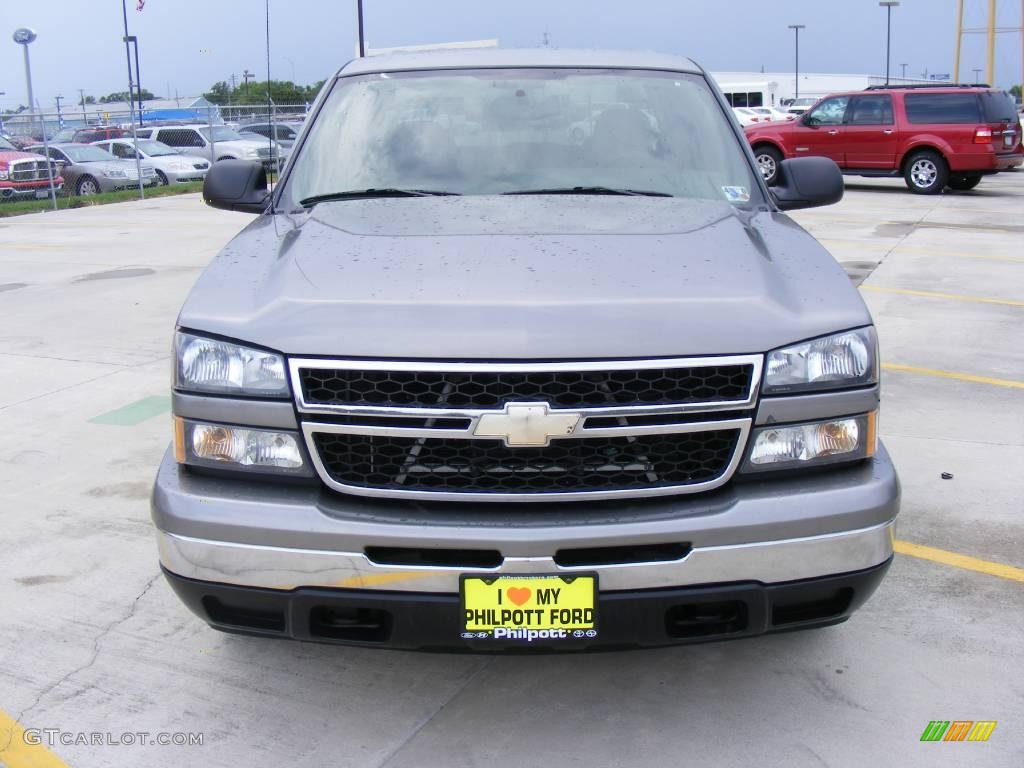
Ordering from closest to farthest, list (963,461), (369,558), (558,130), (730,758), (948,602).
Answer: (369,558) → (730,758) → (948,602) → (558,130) → (963,461)

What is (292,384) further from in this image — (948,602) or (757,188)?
(948,602)

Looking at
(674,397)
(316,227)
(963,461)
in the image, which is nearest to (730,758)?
(674,397)

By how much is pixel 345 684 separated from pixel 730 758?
1167 mm

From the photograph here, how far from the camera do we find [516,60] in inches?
177

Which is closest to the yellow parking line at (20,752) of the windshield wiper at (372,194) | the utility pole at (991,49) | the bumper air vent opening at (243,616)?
the bumper air vent opening at (243,616)

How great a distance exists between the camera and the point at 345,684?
11.0 ft

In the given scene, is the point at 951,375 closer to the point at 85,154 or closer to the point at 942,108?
the point at 942,108

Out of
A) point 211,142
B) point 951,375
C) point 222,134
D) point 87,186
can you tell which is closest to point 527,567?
point 951,375

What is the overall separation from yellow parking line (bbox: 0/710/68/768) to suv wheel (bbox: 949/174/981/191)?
19611 mm

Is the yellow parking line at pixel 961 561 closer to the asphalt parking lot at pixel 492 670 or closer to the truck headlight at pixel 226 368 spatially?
the asphalt parking lot at pixel 492 670

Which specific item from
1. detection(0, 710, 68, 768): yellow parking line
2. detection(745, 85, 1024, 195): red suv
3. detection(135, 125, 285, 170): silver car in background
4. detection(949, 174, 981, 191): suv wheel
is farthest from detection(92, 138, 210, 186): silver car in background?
detection(0, 710, 68, 768): yellow parking line

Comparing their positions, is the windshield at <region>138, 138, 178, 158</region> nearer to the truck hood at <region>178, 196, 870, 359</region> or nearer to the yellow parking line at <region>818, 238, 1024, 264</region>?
the yellow parking line at <region>818, 238, 1024, 264</region>

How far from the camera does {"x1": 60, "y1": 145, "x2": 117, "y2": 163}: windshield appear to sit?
22578 mm

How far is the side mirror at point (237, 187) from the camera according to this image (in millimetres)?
4324
